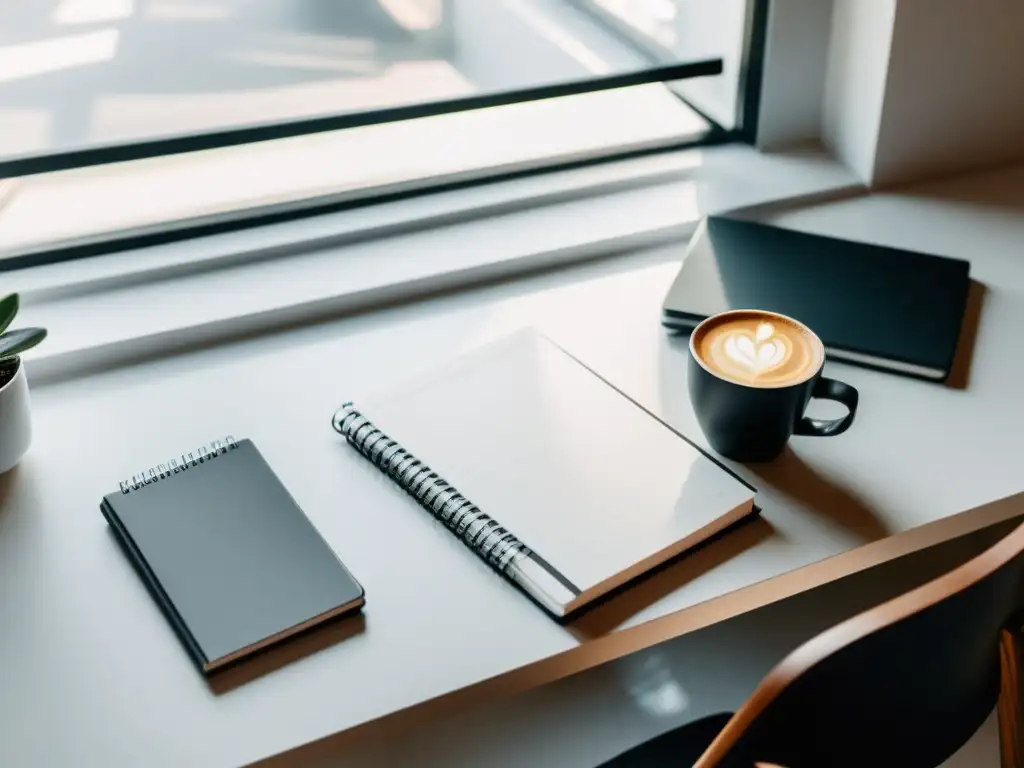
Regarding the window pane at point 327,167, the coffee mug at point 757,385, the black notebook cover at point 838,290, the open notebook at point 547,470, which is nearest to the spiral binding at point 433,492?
the open notebook at point 547,470

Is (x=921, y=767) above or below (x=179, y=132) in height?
below

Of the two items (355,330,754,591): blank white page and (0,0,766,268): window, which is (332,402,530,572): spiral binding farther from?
(0,0,766,268): window

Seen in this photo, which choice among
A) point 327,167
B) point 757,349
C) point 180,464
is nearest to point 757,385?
point 757,349

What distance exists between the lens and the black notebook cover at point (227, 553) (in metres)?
0.69

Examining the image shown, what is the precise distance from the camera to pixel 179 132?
1.07 metres

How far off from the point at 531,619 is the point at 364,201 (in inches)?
23.3

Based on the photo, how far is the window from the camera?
1.12m

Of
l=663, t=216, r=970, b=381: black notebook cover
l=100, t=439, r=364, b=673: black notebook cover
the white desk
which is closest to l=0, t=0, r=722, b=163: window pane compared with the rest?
l=663, t=216, r=970, b=381: black notebook cover

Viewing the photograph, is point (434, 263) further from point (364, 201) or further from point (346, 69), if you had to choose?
point (346, 69)

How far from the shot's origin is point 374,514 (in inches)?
31.1

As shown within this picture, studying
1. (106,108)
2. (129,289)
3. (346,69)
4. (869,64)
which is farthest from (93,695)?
(346,69)

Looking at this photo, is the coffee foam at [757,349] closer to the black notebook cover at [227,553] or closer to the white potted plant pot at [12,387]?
the black notebook cover at [227,553]

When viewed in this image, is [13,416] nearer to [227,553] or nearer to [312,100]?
[227,553]

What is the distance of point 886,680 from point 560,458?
0.27m
